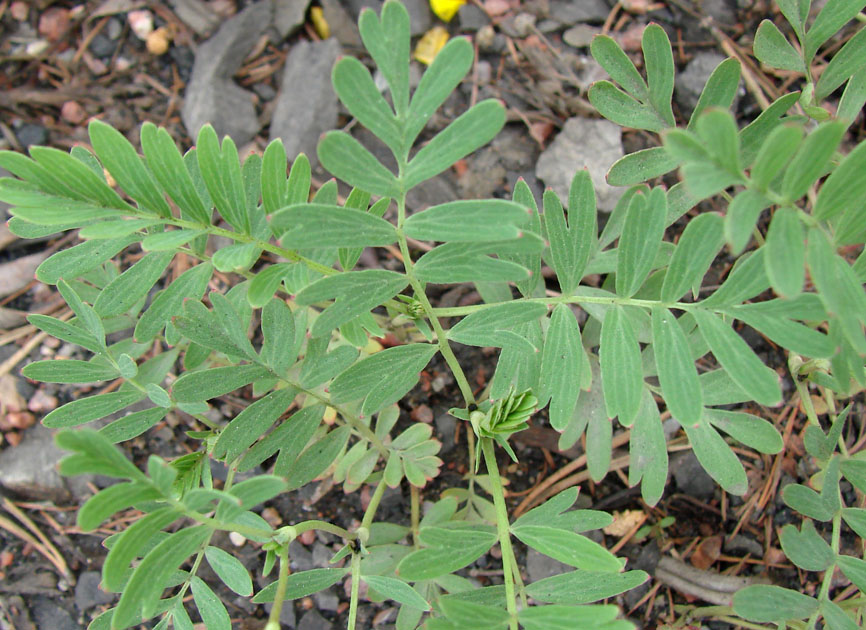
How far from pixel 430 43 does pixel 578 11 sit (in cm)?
75

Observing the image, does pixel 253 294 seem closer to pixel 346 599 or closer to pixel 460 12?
pixel 346 599

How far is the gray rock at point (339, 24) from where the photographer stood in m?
3.30

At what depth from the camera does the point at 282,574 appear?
1.73 meters

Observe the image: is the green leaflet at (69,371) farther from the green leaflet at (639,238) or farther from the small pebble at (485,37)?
the small pebble at (485,37)

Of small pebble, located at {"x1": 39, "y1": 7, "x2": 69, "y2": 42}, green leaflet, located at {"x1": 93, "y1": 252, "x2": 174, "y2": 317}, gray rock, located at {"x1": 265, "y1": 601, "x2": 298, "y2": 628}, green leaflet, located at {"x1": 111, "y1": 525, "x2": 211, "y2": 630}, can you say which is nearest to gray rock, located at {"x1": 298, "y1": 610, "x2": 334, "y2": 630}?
gray rock, located at {"x1": 265, "y1": 601, "x2": 298, "y2": 628}

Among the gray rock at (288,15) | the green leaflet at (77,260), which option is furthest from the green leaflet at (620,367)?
the gray rock at (288,15)

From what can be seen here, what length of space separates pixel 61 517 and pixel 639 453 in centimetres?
234

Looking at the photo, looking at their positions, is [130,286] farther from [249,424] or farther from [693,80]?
[693,80]

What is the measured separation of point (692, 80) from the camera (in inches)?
121

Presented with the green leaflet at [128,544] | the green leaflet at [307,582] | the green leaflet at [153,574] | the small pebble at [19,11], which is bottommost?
the green leaflet at [307,582]

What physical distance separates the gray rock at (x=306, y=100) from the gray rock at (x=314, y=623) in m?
1.98

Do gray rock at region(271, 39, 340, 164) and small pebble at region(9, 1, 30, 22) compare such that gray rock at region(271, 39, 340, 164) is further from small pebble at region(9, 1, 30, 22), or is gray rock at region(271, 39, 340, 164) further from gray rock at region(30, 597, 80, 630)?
gray rock at region(30, 597, 80, 630)

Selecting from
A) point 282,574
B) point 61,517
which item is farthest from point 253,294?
point 61,517

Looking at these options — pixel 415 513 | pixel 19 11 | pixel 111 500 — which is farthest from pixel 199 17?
pixel 111 500
